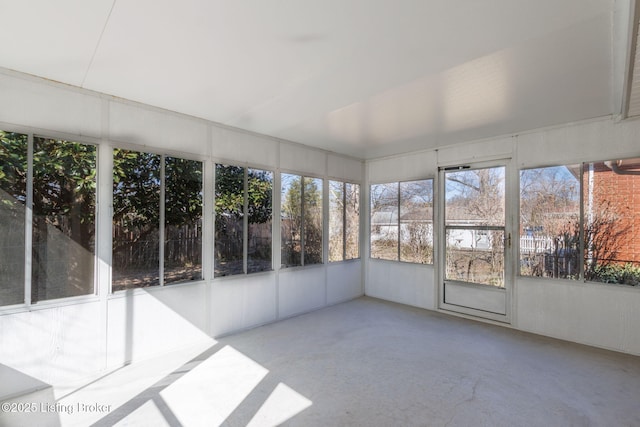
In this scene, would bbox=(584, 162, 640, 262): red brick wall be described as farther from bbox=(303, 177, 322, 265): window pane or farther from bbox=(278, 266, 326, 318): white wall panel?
bbox=(278, 266, 326, 318): white wall panel

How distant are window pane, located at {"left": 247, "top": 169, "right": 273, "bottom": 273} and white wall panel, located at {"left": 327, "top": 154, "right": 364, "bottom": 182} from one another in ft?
4.64

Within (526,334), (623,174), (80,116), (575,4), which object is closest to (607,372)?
(526,334)

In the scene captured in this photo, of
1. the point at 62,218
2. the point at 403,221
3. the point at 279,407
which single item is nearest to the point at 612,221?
the point at 403,221

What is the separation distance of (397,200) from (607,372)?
3657mm

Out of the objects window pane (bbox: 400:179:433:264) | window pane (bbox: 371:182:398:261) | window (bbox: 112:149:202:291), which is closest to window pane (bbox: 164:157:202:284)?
window (bbox: 112:149:202:291)

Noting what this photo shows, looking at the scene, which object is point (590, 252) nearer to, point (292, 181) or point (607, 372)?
point (607, 372)

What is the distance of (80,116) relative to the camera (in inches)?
119

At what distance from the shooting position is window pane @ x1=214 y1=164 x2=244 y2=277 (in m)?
4.07

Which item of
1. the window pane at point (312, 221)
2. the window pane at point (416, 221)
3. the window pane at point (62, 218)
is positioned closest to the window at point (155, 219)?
the window pane at point (62, 218)

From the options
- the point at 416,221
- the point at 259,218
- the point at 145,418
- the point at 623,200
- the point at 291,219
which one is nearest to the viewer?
the point at 145,418

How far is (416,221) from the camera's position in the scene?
5.61m

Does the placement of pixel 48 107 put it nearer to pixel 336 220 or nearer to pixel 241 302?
pixel 241 302

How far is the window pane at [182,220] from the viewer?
3629 millimetres

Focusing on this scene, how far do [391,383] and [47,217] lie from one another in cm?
361
